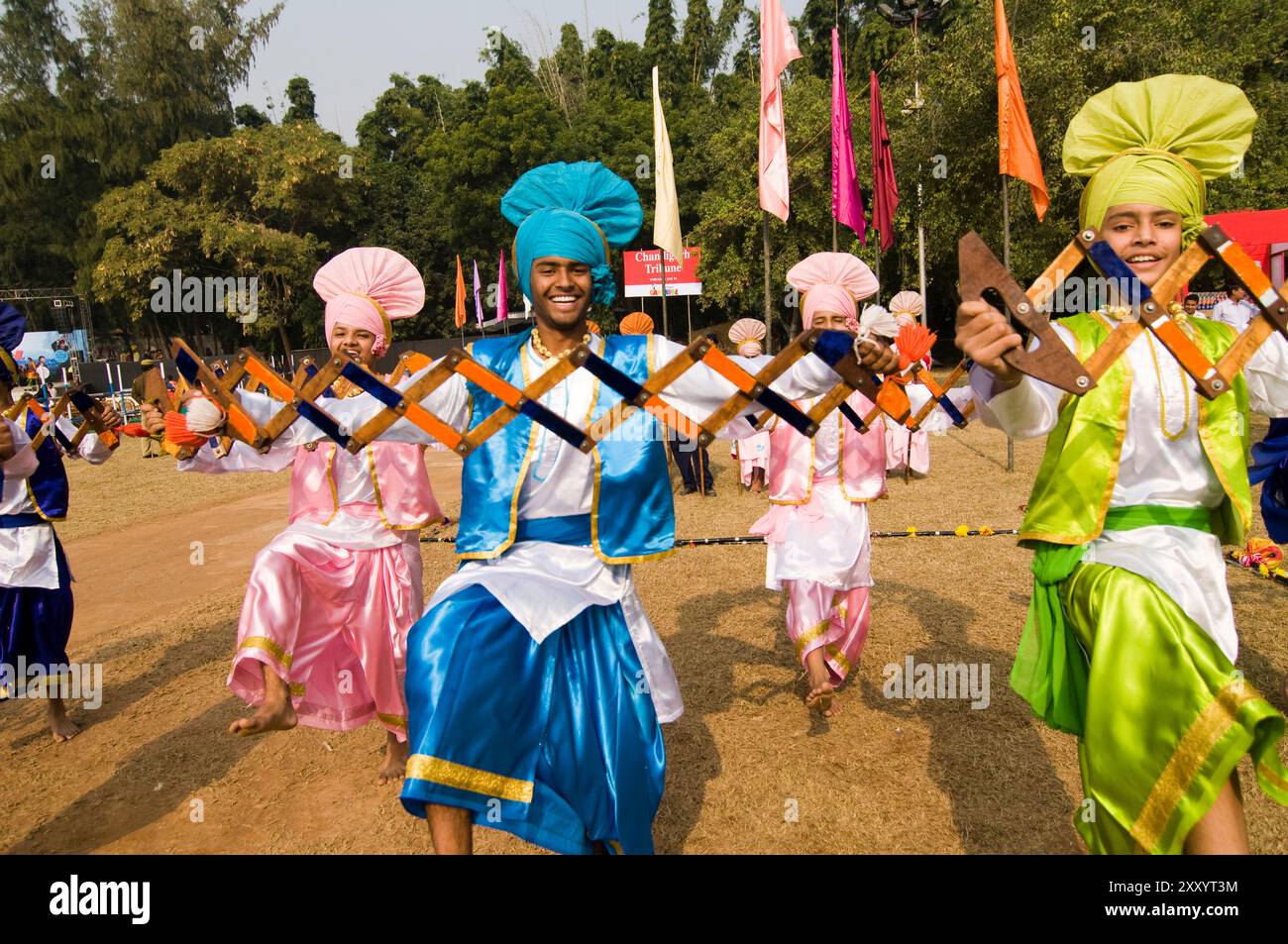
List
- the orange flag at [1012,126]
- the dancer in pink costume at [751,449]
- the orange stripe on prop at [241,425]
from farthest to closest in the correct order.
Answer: the dancer in pink costume at [751,449]
the orange flag at [1012,126]
the orange stripe on prop at [241,425]

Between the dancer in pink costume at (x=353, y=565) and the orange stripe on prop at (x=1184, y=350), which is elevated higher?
the orange stripe on prop at (x=1184, y=350)

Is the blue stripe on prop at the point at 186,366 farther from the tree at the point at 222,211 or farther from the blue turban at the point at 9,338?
A: the tree at the point at 222,211

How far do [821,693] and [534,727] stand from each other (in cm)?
204

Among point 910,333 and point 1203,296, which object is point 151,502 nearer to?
point 910,333

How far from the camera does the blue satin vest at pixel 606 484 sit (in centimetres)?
289

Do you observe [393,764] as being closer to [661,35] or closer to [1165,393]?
[1165,393]

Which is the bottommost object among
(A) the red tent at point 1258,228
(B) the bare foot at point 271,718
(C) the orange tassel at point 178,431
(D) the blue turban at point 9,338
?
(B) the bare foot at point 271,718

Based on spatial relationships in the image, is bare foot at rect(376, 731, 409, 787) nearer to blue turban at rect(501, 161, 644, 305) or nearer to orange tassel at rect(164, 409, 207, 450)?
orange tassel at rect(164, 409, 207, 450)

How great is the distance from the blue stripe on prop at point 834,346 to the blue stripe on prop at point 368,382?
4.13 feet

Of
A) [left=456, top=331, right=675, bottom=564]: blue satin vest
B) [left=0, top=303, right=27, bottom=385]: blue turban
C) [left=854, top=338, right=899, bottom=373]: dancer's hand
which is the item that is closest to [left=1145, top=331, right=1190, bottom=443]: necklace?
[left=854, top=338, right=899, bottom=373]: dancer's hand

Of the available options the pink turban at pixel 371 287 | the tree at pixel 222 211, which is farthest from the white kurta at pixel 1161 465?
the tree at pixel 222 211

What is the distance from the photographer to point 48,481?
511 centimetres

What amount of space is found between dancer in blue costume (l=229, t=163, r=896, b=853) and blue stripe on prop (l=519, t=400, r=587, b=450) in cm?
20

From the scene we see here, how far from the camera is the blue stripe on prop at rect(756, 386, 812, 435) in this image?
2.57 metres
